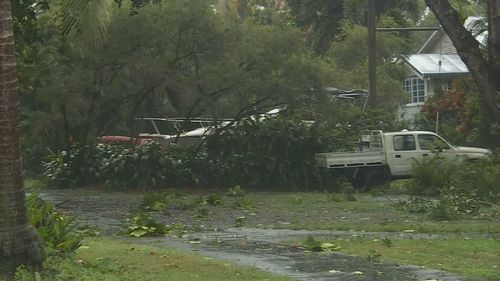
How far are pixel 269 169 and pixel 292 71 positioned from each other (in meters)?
3.31

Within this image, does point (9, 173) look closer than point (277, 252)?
Yes

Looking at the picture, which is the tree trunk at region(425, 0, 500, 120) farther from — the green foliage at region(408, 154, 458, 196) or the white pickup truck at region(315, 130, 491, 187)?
the white pickup truck at region(315, 130, 491, 187)

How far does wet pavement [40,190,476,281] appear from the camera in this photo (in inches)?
392

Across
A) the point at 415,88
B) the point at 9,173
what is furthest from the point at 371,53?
the point at 415,88

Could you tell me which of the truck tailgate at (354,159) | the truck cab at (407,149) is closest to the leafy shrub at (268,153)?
the truck tailgate at (354,159)

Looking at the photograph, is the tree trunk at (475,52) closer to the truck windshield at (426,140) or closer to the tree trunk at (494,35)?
the tree trunk at (494,35)

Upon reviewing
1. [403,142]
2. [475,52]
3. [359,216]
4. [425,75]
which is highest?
[475,52]

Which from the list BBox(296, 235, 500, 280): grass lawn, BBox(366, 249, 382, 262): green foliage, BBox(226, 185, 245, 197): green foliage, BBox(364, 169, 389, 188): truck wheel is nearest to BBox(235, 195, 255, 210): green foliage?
BBox(226, 185, 245, 197): green foliage

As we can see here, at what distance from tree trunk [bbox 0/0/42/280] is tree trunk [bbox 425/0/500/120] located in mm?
14479

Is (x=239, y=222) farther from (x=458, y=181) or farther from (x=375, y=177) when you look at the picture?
(x=375, y=177)

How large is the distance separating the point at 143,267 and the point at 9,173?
206 cm

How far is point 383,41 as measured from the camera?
49.7 meters

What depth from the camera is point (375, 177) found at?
27016mm

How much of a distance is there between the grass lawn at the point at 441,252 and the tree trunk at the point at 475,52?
8.26 metres
